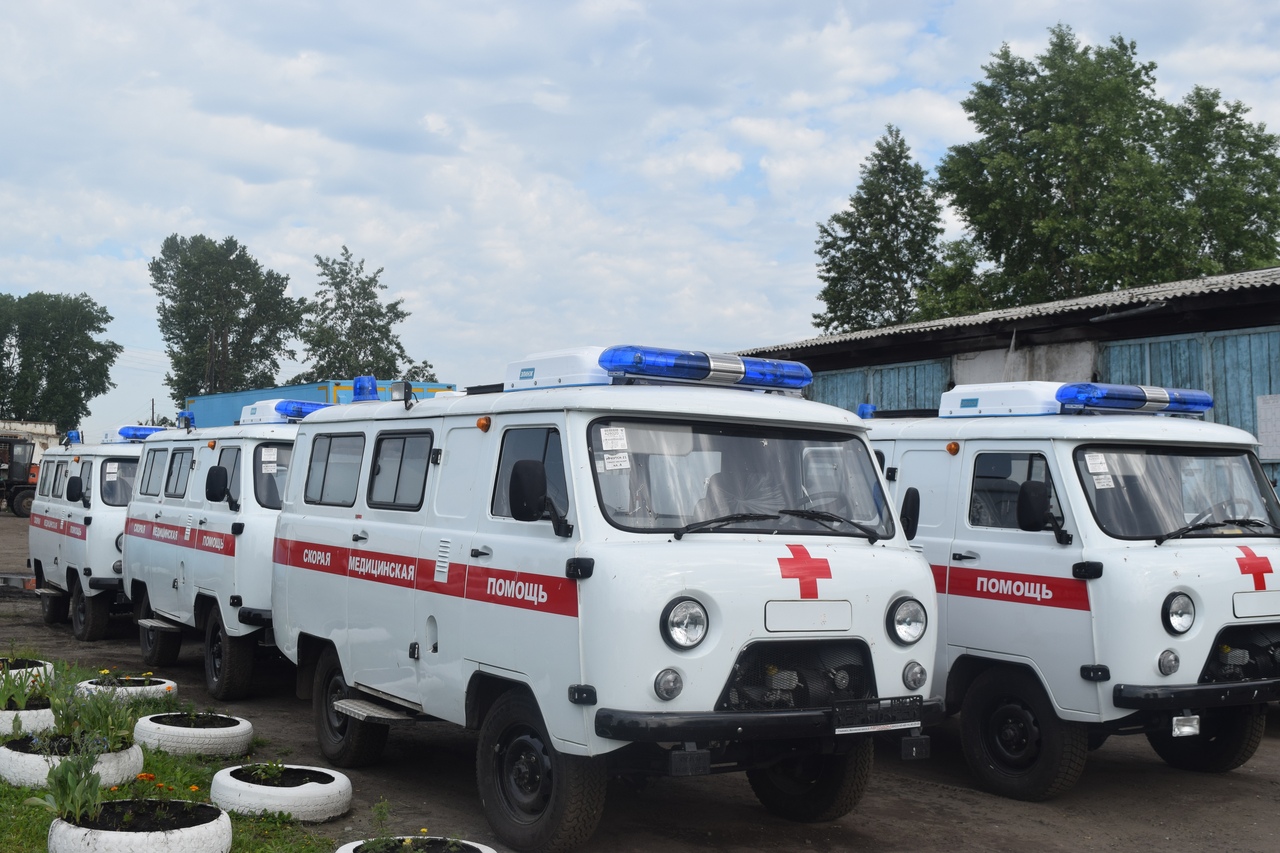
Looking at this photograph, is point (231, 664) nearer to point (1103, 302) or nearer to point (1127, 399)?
point (1127, 399)

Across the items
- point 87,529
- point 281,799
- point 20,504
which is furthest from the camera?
point 20,504

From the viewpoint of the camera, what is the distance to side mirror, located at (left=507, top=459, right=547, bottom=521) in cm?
547

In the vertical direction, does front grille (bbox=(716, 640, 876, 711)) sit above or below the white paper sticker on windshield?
below

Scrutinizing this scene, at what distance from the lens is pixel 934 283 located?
122 ft

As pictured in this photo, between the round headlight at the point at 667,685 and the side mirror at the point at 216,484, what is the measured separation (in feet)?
19.2

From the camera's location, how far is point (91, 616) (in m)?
13.3

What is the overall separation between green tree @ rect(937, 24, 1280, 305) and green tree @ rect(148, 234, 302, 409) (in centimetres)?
5312

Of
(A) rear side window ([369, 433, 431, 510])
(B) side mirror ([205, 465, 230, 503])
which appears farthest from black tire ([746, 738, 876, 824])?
(B) side mirror ([205, 465, 230, 503])

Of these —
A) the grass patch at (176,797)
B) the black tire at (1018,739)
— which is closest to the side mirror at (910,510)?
the black tire at (1018,739)

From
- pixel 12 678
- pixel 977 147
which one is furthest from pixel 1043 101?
pixel 12 678

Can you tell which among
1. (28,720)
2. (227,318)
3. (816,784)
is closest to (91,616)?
(28,720)

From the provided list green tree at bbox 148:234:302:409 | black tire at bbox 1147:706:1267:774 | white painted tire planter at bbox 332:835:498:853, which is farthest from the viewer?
green tree at bbox 148:234:302:409

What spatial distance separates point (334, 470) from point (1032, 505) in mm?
4463

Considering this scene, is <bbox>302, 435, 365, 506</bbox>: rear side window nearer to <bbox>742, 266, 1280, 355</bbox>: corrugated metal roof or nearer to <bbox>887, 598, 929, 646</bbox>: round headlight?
<bbox>887, 598, 929, 646</bbox>: round headlight
